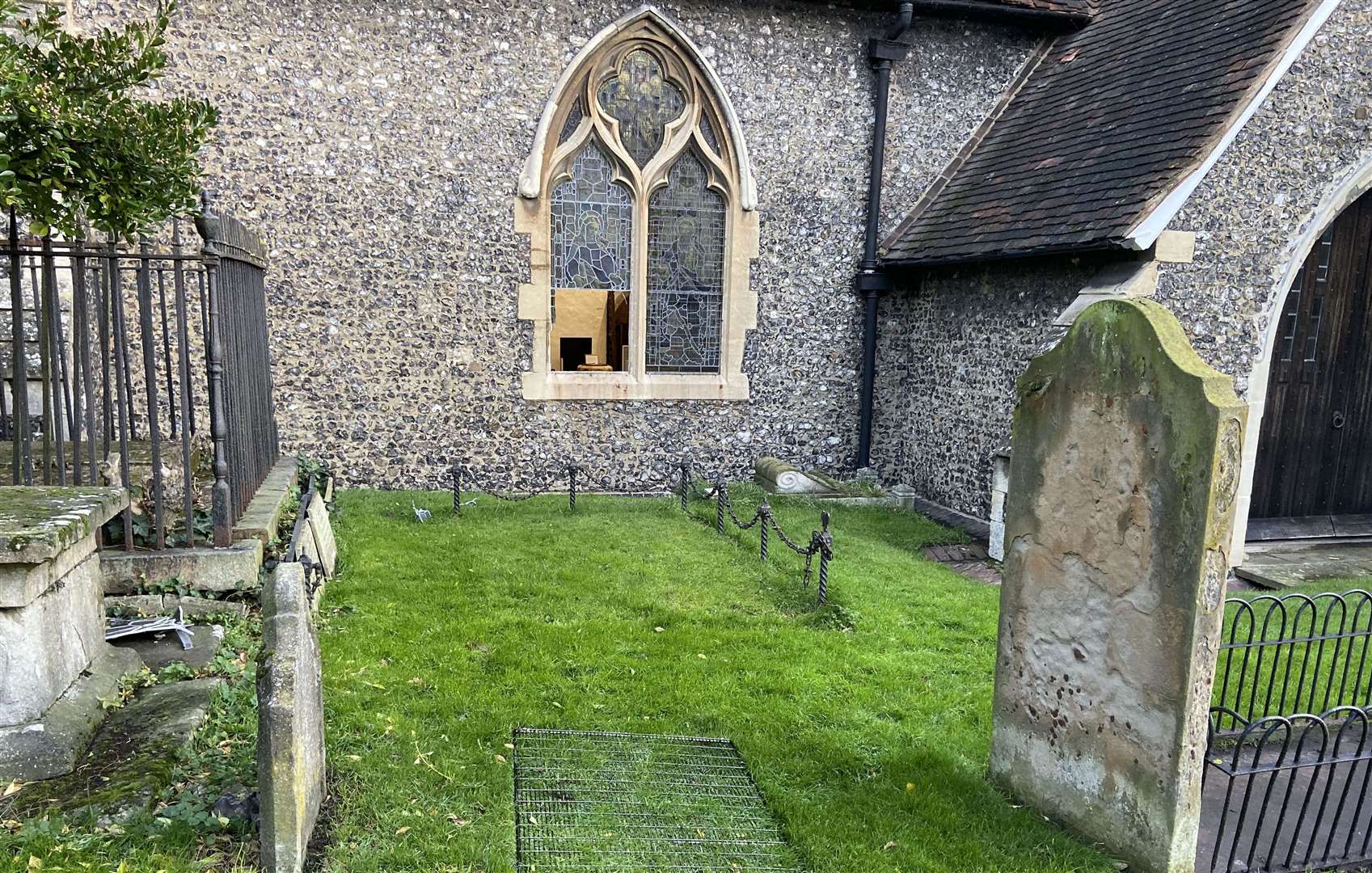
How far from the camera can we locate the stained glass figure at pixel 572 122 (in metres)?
10.0

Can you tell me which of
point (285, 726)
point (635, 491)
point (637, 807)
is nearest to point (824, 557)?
point (637, 807)

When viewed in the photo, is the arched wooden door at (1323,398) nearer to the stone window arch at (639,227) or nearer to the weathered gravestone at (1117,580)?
the stone window arch at (639,227)

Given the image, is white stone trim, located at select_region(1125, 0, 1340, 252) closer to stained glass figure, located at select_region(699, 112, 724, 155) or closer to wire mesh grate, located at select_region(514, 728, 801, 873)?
stained glass figure, located at select_region(699, 112, 724, 155)

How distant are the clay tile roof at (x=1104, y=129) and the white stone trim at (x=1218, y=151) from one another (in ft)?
0.16

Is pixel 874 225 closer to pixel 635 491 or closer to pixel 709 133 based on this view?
pixel 709 133

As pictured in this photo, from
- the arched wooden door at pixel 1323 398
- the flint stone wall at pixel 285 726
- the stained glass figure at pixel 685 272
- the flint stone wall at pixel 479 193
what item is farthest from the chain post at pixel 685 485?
the flint stone wall at pixel 285 726

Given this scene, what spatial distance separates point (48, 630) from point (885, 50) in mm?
10105

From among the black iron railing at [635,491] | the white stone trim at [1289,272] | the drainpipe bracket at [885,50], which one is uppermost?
the drainpipe bracket at [885,50]

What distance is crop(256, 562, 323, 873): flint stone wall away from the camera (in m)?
2.89

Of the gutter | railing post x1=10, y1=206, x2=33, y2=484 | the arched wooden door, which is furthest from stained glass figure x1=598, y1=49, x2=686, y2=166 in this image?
the arched wooden door

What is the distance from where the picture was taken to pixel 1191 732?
3232 mm

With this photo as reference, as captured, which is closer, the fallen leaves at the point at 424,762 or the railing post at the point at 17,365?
the fallen leaves at the point at 424,762

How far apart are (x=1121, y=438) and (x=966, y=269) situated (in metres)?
6.70

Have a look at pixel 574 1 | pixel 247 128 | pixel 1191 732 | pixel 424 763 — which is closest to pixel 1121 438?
pixel 1191 732
